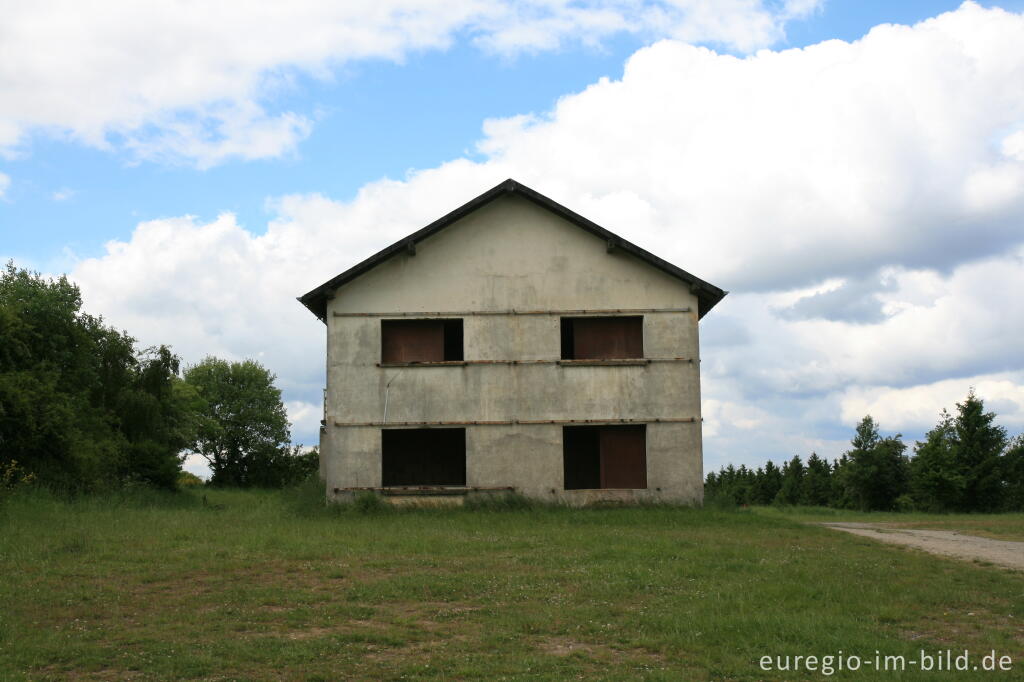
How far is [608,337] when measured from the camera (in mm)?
25188

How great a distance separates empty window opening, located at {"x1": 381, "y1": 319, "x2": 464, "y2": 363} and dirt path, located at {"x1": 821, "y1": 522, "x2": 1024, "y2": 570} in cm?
1138

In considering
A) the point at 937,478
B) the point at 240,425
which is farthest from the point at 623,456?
the point at 240,425

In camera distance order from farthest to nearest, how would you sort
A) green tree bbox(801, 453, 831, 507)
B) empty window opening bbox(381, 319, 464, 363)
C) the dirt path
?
1. green tree bbox(801, 453, 831, 507)
2. empty window opening bbox(381, 319, 464, 363)
3. the dirt path

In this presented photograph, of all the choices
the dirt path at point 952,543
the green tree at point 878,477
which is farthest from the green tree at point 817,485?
the dirt path at point 952,543

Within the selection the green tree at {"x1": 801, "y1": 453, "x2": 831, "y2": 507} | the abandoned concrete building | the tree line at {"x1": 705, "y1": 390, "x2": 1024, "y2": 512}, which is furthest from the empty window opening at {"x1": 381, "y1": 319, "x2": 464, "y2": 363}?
the green tree at {"x1": 801, "y1": 453, "x2": 831, "y2": 507}

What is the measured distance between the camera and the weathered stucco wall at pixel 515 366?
24266 millimetres

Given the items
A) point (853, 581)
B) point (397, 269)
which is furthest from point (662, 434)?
point (853, 581)

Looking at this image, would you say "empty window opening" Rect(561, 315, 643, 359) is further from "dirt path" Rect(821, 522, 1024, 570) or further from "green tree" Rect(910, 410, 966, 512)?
"green tree" Rect(910, 410, 966, 512)

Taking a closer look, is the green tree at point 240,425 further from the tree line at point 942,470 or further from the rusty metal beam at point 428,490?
the rusty metal beam at point 428,490

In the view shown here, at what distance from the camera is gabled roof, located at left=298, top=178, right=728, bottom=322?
24.4m

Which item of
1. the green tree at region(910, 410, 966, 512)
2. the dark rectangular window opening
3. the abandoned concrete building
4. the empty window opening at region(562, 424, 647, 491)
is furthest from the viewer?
the green tree at region(910, 410, 966, 512)

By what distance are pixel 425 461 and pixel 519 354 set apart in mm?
5879

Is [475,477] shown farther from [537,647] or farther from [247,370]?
[247,370]

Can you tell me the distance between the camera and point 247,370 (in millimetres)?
79125
